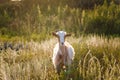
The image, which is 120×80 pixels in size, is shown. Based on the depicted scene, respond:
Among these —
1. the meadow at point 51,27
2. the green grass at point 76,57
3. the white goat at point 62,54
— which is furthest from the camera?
the meadow at point 51,27

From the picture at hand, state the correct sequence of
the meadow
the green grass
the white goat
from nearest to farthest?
the green grass → the white goat → the meadow

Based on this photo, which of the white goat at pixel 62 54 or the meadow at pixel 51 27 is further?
the meadow at pixel 51 27

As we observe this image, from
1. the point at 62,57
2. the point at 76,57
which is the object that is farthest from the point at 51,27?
the point at 62,57

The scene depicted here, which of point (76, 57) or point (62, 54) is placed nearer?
point (62, 54)

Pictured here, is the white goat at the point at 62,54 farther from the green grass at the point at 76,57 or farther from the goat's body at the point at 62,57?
the green grass at the point at 76,57

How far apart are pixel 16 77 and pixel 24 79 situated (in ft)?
1.04

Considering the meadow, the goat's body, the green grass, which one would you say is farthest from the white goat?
the meadow

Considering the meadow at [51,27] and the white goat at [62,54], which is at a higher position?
the white goat at [62,54]

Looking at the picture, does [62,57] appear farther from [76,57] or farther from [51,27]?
[51,27]

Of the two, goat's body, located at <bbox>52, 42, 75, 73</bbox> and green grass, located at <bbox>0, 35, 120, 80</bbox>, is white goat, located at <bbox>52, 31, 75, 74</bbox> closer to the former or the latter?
goat's body, located at <bbox>52, 42, 75, 73</bbox>

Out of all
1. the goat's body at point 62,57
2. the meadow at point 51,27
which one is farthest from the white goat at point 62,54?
the meadow at point 51,27

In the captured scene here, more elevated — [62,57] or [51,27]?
[62,57]

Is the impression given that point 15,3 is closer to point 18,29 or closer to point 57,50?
point 18,29

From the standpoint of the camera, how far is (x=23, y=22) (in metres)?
16.5
